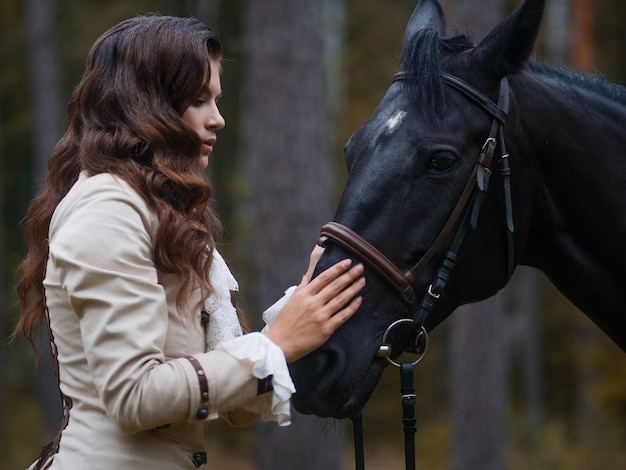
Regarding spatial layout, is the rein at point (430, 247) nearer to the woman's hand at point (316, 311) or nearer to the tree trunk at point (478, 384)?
the woman's hand at point (316, 311)

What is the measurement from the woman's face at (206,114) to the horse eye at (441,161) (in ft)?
2.24

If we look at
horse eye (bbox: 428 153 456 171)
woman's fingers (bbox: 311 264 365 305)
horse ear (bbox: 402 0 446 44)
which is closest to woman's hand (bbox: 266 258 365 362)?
woman's fingers (bbox: 311 264 365 305)

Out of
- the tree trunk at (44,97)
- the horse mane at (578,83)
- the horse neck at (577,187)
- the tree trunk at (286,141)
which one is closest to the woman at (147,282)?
the horse neck at (577,187)

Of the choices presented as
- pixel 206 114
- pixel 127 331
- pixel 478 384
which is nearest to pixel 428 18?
pixel 206 114

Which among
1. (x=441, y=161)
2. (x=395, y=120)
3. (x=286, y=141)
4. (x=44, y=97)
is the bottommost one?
(x=44, y=97)

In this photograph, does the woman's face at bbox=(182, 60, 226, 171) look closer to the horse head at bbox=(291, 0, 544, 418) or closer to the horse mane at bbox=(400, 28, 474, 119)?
the horse head at bbox=(291, 0, 544, 418)

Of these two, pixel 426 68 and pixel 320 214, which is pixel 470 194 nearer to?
pixel 426 68

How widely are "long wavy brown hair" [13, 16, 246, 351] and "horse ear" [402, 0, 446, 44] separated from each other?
0.96m

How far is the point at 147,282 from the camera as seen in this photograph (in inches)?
87.2

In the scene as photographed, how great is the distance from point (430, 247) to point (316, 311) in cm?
51

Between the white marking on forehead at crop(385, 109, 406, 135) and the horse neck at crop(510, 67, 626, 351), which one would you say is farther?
the horse neck at crop(510, 67, 626, 351)

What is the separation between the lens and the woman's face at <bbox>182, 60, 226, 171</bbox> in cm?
257

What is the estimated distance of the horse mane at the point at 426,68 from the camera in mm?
2773

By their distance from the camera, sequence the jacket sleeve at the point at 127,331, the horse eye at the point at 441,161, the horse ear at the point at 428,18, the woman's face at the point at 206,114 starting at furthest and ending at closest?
the horse ear at the point at 428,18 → the horse eye at the point at 441,161 → the woman's face at the point at 206,114 → the jacket sleeve at the point at 127,331
